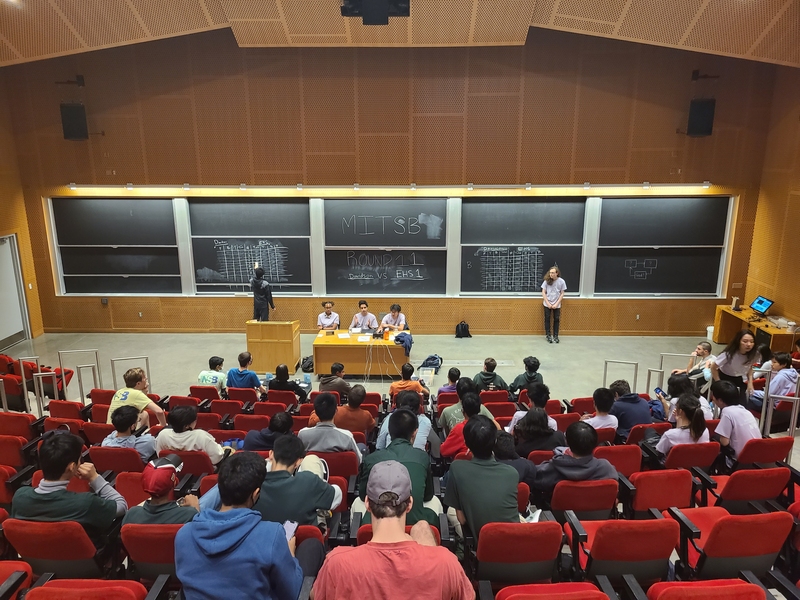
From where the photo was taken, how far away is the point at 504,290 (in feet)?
37.6

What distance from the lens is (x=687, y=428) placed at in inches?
179

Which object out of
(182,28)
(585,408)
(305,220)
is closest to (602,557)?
(585,408)

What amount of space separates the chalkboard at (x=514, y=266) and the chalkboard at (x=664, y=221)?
0.83 meters

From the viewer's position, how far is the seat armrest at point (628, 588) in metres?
2.84

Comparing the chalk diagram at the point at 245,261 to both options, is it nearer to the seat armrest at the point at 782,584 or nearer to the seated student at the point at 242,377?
the seated student at the point at 242,377

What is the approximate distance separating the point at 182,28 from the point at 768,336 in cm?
1148

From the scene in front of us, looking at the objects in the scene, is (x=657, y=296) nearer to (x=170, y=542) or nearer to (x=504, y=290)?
(x=504, y=290)

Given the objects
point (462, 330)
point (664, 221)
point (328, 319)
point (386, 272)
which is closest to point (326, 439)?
point (328, 319)

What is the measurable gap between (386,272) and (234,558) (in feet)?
30.7

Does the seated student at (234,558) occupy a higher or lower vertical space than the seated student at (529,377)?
higher

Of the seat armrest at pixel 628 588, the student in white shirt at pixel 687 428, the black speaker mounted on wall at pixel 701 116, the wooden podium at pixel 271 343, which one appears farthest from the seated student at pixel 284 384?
the black speaker mounted on wall at pixel 701 116

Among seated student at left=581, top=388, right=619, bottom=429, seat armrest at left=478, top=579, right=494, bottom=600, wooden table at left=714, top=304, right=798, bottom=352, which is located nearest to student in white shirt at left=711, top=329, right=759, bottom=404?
seated student at left=581, top=388, right=619, bottom=429

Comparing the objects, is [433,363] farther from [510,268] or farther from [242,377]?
[242,377]

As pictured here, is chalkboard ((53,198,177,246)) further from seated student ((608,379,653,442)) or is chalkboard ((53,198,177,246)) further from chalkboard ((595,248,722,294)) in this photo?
seated student ((608,379,653,442))
